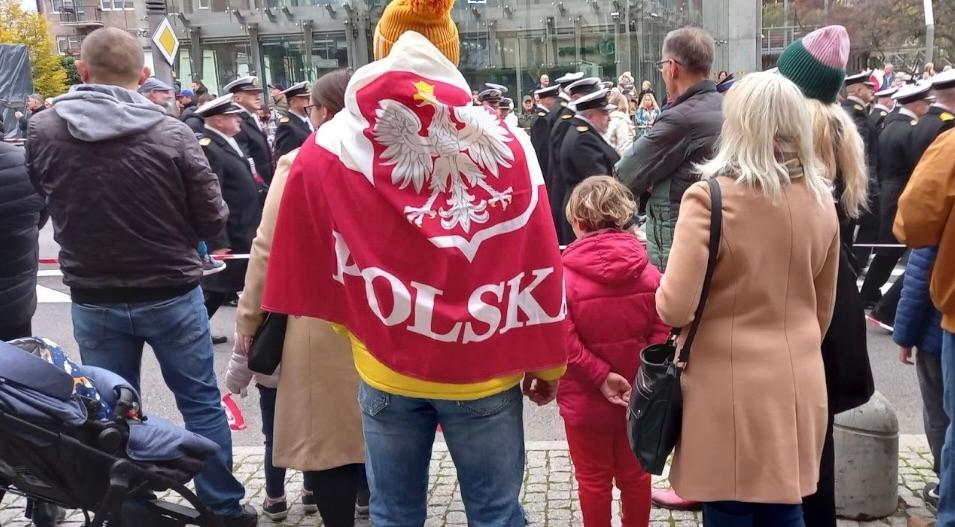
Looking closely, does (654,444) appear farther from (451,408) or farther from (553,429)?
(553,429)

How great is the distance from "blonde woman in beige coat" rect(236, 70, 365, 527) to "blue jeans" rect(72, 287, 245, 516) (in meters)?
0.54

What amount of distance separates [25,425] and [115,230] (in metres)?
0.91

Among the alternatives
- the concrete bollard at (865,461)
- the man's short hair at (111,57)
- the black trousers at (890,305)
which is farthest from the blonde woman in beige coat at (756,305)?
the man's short hair at (111,57)

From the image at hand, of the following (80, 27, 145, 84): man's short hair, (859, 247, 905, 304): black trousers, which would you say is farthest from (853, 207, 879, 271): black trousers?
(80, 27, 145, 84): man's short hair

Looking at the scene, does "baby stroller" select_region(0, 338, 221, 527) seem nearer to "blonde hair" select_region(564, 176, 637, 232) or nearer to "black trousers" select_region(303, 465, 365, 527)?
"black trousers" select_region(303, 465, 365, 527)

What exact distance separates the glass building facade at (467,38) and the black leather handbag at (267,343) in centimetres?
2336

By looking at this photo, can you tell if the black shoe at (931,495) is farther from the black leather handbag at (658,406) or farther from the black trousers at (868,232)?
the black trousers at (868,232)

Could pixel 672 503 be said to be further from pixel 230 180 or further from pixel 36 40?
pixel 36 40

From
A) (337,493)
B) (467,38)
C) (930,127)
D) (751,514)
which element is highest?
(467,38)

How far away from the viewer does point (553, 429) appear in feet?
16.8

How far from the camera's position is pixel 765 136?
2488mm

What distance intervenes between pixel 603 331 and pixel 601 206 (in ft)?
1.51

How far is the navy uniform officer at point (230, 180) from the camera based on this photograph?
6.76m

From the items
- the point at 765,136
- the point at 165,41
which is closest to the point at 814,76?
the point at 765,136
